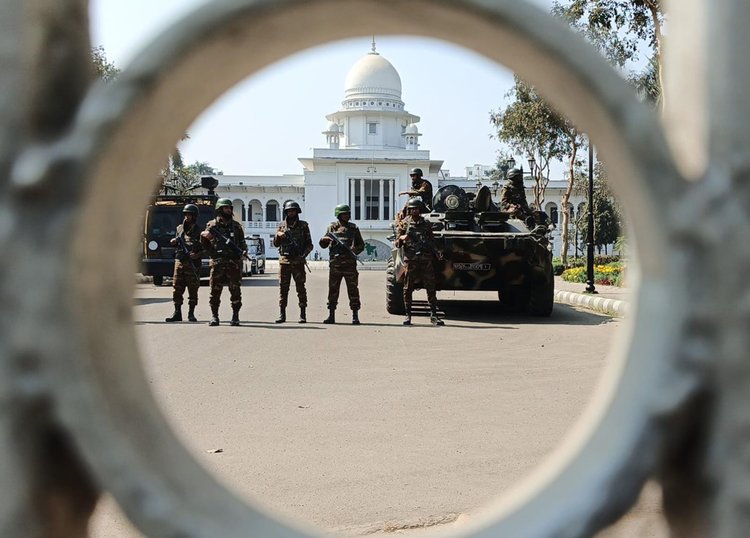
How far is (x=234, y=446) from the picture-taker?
12.4 feet

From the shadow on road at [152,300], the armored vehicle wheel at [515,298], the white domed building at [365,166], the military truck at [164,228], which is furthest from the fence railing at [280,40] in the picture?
the white domed building at [365,166]

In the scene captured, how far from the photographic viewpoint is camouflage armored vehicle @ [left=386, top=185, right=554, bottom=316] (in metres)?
9.40

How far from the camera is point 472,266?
9570 mm

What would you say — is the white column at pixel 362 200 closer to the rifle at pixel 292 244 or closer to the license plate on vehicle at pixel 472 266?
the rifle at pixel 292 244

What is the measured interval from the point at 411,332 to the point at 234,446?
186 inches

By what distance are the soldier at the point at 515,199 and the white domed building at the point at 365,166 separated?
3794cm

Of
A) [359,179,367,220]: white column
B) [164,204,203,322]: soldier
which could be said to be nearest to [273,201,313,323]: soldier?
[164,204,203,322]: soldier

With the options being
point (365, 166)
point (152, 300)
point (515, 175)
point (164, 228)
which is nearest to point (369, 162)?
point (365, 166)

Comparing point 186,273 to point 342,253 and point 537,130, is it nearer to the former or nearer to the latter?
point 342,253

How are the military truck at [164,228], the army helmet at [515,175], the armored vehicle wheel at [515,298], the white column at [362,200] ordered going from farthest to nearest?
1. the white column at [362,200]
2. the military truck at [164,228]
3. the army helmet at [515,175]
4. the armored vehicle wheel at [515,298]

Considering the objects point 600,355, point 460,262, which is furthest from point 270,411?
point 460,262

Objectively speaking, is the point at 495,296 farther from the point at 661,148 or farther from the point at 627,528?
the point at 661,148

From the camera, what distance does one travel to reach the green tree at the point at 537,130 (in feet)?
72.4

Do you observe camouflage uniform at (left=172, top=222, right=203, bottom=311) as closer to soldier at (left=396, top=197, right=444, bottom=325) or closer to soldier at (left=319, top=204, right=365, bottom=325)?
soldier at (left=319, top=204, right=365, bottom=325)
